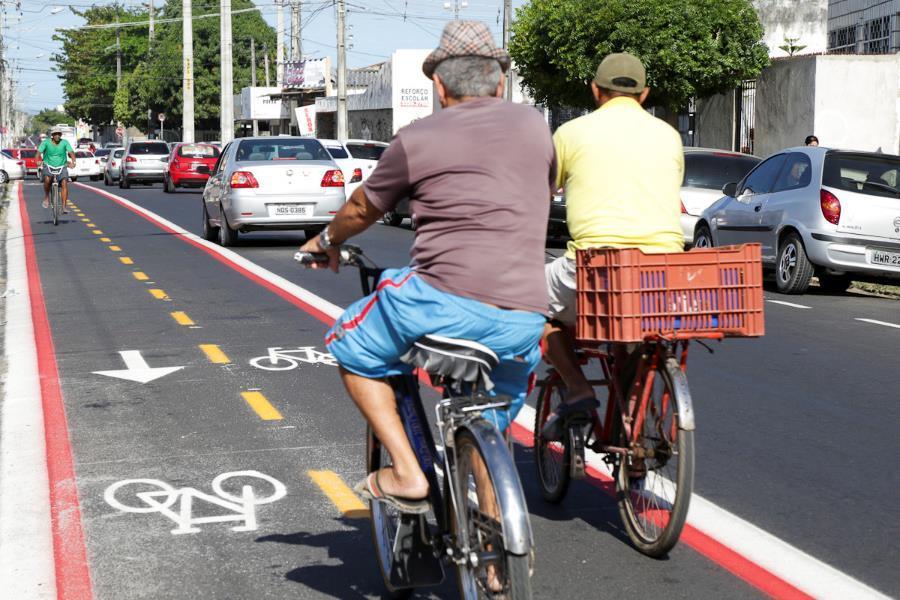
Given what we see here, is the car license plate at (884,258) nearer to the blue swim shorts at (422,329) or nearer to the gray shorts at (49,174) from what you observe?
the blue swim shorts at (422,329)

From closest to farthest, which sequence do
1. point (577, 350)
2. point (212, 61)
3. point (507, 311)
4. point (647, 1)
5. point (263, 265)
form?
point (507, 311)
point (577, 350)
point (263, 265)
point (647, 1)
point (212, 61)

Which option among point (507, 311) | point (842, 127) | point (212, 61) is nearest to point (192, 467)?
point (507, 311)

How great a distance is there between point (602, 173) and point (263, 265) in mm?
12078

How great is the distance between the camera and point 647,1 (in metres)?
30.4

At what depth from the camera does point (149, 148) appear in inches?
1854

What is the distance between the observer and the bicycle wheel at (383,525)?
14.9 feet

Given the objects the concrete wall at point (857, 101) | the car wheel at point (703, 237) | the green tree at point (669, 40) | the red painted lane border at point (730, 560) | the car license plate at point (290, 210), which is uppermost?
the green tree at point (669, 40)

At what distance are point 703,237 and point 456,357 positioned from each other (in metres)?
12.9

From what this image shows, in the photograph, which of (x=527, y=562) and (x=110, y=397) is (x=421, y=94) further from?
(x=527, y=562)

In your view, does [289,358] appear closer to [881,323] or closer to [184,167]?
[881,323]

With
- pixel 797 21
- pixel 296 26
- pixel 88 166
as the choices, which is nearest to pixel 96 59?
pixel 296 26

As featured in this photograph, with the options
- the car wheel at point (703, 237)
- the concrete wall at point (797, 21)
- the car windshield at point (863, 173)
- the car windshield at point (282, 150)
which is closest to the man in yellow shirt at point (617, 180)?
the car windshield at point (863, 173)

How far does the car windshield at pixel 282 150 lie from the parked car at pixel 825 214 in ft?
24.1

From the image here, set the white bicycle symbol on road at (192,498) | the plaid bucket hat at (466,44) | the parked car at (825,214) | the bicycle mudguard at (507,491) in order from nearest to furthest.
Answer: the bicycle mudguard at (507,491)
the plaid bucket hat at (466,44)
the white bicycle symbol on road at (192,498)
the parked car at (825,214)
